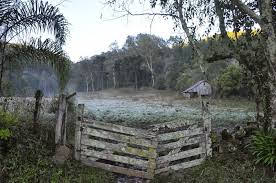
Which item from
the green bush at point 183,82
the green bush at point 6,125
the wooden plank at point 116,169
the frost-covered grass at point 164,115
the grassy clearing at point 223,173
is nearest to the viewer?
the green bush at point 6,125

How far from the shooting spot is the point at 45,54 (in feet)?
23.5

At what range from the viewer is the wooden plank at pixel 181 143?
6602mm

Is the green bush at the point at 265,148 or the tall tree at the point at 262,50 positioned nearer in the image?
the green bush at the point at 265,148

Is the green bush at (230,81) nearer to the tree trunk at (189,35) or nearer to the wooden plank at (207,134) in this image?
the tree trunk at (189,35)

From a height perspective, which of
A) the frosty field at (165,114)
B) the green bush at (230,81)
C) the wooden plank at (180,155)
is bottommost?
the frosty field at (165,114)

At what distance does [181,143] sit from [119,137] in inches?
61.2

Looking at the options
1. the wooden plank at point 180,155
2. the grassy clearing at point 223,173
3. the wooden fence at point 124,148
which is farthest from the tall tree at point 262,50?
the wooden fence at point 124,148

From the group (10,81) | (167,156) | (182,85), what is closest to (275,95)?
(167,156)

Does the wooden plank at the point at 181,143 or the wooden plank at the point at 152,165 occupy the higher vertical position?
the wooden plank at the point at 181,143

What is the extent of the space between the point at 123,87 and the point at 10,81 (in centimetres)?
5016

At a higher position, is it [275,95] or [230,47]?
[230,47]

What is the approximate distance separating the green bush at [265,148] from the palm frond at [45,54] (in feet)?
16.6

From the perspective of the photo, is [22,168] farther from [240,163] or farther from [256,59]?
[256,59]

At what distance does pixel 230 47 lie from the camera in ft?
29.1
